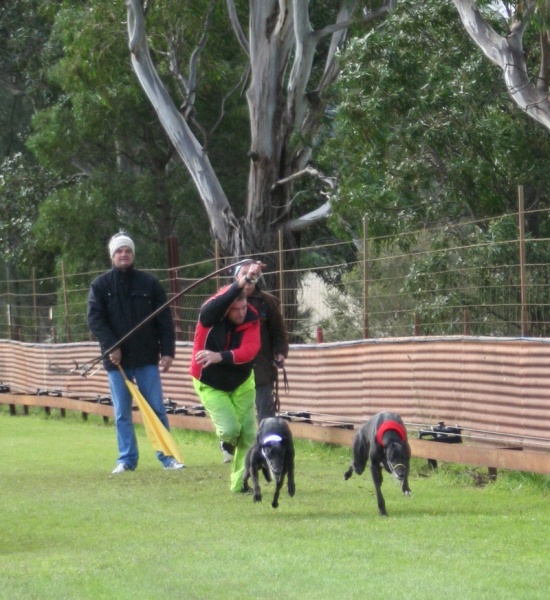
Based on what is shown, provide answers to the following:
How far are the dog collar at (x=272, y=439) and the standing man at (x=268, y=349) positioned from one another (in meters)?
2.60

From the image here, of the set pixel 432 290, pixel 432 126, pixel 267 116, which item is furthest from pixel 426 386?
pixel 267 116

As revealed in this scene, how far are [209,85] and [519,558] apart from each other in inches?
881

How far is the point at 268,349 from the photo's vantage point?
468 inches

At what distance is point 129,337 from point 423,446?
9.43 feet

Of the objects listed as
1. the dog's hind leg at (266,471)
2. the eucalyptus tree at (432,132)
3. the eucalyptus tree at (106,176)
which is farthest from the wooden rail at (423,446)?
the eucalyptus tree at (106,176)

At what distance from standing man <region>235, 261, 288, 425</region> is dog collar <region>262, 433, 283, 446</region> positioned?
260 centimetres

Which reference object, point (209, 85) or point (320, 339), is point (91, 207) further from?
point (320, 339)

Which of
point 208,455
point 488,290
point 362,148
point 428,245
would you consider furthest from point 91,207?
point 488,290

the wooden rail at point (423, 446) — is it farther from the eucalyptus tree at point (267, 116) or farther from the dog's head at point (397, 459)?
the eucalyptus tree at point (267, 116)

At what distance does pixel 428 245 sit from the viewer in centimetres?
1659

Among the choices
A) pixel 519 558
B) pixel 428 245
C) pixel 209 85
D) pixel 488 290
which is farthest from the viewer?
pixel 209 85

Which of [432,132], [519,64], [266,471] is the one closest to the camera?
[266,471]

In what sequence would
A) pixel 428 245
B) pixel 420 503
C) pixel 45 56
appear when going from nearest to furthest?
pixel 420 503, pixel 428 245, pixel 45 56

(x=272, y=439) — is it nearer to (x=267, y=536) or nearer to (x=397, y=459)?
(x=397, y=459)
